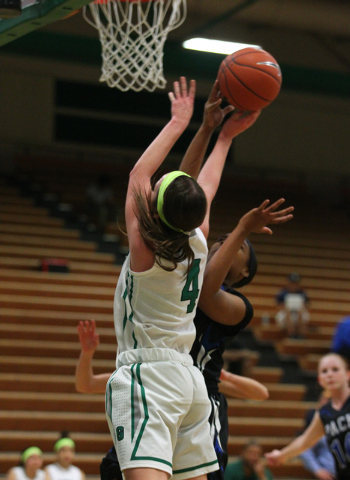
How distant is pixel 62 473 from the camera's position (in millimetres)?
6352

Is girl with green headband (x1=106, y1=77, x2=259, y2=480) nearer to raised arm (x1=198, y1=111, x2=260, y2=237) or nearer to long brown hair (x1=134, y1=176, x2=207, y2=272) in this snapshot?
long brown hair (x1=134, y1=176, x2=207, y2=272)

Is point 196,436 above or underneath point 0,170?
above

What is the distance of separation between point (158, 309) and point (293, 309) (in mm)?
7427

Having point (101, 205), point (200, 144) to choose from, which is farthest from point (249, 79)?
point (101, 205)

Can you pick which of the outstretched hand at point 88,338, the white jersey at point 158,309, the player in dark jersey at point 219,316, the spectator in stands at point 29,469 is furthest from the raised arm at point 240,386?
the spectator in stands at point 29,469

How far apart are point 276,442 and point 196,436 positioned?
19.4ft

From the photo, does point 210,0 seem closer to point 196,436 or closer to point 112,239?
point 112,239

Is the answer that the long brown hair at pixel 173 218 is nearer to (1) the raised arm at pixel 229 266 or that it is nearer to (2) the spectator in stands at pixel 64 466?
(1) the raised arm at pixel 229 266

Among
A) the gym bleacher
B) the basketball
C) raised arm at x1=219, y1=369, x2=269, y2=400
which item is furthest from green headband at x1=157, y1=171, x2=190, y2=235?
the gym bleacher

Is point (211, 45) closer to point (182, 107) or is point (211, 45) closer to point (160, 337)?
point (182, 107)

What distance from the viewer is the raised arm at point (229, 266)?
101 inches

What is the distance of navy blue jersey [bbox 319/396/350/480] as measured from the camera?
3.86 meters

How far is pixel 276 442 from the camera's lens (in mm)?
8039

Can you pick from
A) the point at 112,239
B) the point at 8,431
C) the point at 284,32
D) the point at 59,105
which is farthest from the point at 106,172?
the point at 8,431
